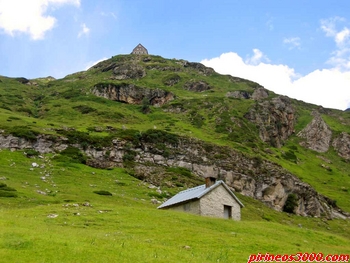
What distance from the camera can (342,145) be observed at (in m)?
166

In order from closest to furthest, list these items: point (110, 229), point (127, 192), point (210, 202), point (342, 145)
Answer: point (110, 229), point (210, 202), point (127, 192), point (342, 145)

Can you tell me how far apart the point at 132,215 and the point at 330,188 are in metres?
88.7

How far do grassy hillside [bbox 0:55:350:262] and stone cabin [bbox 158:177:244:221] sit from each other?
3386 millimetres

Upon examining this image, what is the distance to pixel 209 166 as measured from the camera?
8912cm

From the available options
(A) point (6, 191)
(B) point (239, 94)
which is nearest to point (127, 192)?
(A) point (6, 191)

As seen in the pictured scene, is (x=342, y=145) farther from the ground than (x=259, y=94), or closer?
closer

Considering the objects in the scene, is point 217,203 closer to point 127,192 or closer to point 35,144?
point 127,192

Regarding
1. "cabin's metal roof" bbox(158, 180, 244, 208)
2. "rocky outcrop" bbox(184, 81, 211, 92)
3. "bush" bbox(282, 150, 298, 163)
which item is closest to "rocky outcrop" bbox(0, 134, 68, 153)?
"cabin's metal roof" bbox(158, 180, 244, 208)

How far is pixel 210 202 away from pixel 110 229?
17855mm

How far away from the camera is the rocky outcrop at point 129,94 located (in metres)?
160

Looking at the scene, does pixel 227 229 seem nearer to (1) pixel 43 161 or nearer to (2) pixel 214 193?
(2) pixel 214 193

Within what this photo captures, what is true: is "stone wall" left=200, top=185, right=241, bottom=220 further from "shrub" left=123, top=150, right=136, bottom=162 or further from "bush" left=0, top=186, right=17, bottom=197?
"shrub" left=123, top=150, right=136, bottom=162

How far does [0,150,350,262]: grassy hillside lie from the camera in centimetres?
1830

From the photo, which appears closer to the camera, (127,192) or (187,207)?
(187,207)
